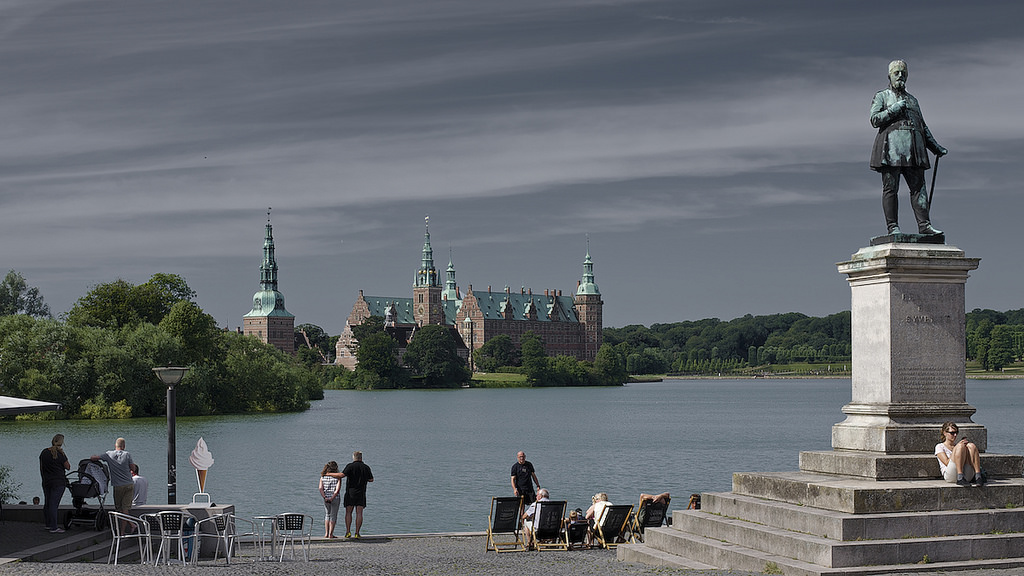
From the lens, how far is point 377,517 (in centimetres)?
2888

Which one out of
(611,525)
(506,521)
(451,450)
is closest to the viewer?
(611,525)

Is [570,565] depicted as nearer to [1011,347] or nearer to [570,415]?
[570,415]

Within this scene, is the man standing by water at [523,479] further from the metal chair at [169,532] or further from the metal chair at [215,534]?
the metal chair at [169,532]

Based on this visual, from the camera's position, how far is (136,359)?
217 feet

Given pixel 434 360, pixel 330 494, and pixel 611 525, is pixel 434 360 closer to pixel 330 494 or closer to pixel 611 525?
pixel 330 494

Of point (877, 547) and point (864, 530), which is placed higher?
point (864, 530)

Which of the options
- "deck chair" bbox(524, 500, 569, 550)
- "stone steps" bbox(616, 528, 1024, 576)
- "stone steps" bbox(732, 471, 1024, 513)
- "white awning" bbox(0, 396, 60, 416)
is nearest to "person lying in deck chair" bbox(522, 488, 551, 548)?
"deck chair" bbox(524, 500, 569, 550)

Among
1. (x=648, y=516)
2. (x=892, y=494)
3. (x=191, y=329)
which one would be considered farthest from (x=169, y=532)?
(x=191, y=329)

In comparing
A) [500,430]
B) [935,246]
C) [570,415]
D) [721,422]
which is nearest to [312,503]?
[935,246]

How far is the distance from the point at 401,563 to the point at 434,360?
141 meters

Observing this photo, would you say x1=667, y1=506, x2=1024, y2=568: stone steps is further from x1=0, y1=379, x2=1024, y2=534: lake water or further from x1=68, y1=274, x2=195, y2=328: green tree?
x1=68, y1=274, x2=195, y2=328: green tree

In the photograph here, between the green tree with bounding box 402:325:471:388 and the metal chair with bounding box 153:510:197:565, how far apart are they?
460 ft

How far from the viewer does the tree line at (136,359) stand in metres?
64.6

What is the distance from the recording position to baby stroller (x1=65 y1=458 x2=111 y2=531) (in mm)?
15828
